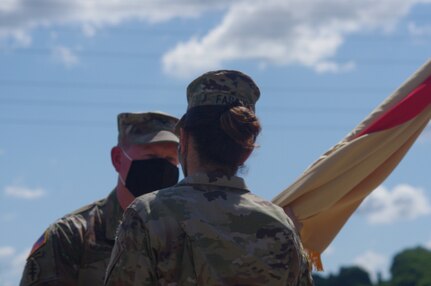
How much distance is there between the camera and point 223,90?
14.4ft

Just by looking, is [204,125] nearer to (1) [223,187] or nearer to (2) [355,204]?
(1) [223,187]

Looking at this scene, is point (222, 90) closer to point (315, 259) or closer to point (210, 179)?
point (210, 179)

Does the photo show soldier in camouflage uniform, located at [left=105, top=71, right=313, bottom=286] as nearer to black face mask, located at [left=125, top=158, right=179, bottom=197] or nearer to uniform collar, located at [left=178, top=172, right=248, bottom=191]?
uniform collar, located at [left=178, top=172, right=248, bottom=191]

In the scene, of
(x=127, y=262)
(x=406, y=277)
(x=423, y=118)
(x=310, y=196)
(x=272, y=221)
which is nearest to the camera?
(x=127, y=262)

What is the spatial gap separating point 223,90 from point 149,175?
1.95m

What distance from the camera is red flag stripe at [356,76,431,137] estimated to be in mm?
7547

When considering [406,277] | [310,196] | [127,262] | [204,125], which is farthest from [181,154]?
[406,277]

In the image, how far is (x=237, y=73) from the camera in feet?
14.9

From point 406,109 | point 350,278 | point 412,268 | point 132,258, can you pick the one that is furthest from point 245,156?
point 412,268

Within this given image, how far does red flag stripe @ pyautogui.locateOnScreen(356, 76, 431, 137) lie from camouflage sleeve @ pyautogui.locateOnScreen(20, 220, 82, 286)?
7.69ft

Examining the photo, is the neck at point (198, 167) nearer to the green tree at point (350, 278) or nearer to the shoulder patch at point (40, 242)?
the shoulder patch at point (40, 242)

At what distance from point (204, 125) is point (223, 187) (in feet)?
0.79

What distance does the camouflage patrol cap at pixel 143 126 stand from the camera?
6495 mm

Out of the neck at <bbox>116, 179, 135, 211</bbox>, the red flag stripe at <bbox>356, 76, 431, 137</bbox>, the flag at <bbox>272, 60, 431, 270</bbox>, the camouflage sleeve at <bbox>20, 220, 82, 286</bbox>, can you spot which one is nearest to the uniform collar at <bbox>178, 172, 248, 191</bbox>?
the camouflage sleeve at <bbox>20, 220, 82, 286</bbox>
